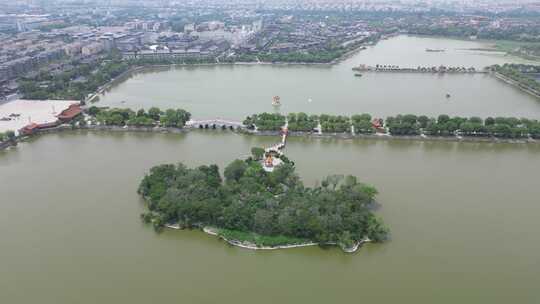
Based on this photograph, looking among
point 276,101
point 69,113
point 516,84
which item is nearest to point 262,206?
point 276,101

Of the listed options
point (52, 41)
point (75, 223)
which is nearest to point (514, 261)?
point (75, 223)

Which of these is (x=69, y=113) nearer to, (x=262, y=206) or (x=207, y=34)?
(x=262, y=206)

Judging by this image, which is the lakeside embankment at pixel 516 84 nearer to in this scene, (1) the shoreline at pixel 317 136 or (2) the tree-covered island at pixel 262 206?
(1) the shoreline at pixel 317 136

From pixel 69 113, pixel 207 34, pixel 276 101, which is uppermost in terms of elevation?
pixel 207 34

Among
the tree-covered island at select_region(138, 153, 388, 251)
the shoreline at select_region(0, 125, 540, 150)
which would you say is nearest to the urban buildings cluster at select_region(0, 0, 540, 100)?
the shoreline at select_region(0, 125, 540, 150)

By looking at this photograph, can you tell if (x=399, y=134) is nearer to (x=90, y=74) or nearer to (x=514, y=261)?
(x=514, y=261)

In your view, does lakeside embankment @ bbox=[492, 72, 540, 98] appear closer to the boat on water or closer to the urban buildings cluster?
the urban buildings cluster
